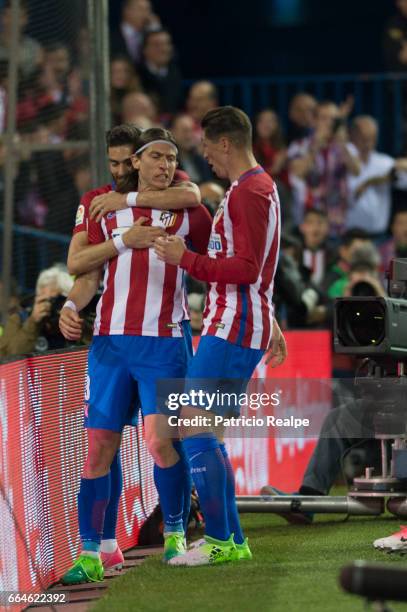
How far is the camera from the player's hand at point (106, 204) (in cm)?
612

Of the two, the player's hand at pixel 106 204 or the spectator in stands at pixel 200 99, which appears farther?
the spectator in stands at pixel 200 99

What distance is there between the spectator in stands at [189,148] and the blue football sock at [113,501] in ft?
23.1

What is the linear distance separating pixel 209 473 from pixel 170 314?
29.6 inches

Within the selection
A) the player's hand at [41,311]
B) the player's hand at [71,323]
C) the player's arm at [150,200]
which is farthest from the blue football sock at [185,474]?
the player's hand at [41,311]

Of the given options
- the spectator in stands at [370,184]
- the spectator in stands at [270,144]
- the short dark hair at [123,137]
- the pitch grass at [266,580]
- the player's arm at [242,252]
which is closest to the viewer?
the pitch grass at [266,580]

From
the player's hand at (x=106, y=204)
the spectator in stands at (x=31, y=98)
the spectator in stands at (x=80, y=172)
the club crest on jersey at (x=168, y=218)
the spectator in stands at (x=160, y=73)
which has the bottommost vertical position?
the club crest on jersey at (x=168, y=218)

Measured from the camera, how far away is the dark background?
16484 millimetres

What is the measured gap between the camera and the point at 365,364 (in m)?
6.40

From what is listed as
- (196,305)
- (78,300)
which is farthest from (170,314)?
(196,305)

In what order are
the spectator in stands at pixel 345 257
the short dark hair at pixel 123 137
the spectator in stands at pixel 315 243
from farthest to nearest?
1. the spectator in stands at pixel 315 243
2. the spectator in stands at pixel 345 257
3. the short dark hair at pixel 123 137

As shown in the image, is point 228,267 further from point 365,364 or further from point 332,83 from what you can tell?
point 332,83

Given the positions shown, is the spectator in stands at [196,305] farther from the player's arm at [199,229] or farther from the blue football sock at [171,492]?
the blue football sock at [171,492]

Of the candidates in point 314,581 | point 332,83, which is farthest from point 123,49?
point 314,581

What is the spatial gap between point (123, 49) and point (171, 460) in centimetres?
881
